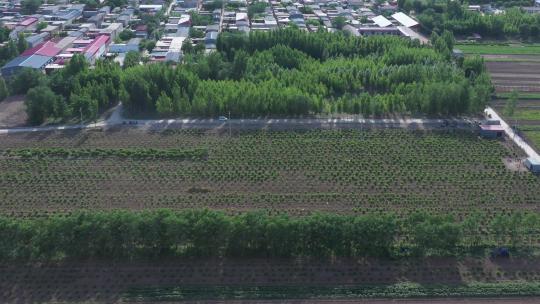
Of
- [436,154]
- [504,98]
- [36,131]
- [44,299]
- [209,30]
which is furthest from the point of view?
[209,30]

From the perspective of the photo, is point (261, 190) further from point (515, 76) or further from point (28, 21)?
point (28, 21)

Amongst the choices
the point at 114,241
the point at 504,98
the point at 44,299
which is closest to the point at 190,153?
the point at 114,241

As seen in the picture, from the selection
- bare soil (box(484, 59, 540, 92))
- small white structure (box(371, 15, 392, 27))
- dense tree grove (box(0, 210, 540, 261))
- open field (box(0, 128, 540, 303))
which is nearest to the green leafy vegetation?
bare soil (box(484, 59, 540, 92))

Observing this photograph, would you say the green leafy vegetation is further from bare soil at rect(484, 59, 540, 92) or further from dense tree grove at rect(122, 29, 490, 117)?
dense tree grove at rect(122, 29, 490, 117)

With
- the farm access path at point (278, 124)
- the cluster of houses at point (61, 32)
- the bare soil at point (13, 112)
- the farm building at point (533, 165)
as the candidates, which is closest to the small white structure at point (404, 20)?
the farm access path at point (278, 124)

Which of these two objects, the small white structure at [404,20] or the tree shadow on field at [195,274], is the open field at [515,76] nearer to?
the small white structure at [404,20]

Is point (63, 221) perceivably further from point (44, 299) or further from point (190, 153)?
point (190, 153)
